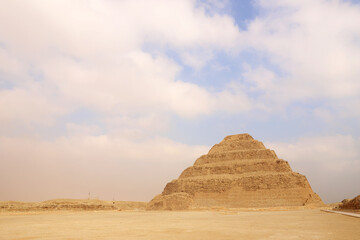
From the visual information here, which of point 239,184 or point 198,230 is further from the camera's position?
point 239,184

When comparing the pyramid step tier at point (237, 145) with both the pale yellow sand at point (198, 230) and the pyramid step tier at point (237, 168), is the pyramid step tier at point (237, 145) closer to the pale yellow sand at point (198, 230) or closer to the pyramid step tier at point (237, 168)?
the pyramid step tier at point (237, 168)

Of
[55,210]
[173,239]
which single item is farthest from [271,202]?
[173,239]

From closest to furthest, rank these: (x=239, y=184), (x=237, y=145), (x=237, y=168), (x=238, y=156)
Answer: (x=239, y=184), (x=237, y=168), (x=238, y=156), (x=237, y=145)

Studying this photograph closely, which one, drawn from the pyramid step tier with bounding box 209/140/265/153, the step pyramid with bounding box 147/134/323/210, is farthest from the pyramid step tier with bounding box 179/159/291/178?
the pyramid step tier with bounding box 209/140/265/153

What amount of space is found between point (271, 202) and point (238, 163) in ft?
37.1

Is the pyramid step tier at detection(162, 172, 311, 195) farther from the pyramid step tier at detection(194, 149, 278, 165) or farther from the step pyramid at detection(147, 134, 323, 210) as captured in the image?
the pyramid step tier at detection(194, 149, 278, 165)

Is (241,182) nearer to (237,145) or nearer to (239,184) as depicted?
(239,184)

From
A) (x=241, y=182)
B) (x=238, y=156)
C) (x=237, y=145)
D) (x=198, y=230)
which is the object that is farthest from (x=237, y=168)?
(x=198, y=230)

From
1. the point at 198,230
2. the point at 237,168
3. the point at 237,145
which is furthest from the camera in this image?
the point at 237,145

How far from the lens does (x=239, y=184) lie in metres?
53.8

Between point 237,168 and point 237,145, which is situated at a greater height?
point 237,145

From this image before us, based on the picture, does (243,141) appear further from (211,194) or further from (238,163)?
(211,194)

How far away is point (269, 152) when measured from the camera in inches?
2340

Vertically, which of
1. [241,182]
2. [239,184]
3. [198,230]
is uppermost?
[241,182]
